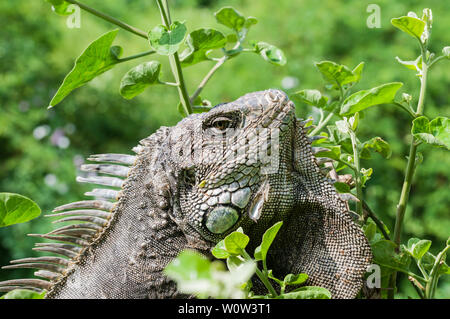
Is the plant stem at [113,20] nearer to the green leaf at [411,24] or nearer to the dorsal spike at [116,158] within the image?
the dorsal spike at [116,158]

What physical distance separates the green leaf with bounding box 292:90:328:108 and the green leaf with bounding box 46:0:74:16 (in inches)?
28.1

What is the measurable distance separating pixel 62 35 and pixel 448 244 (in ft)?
25.7

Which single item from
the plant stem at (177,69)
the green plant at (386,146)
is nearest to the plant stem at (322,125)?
the green plant at (386,146)

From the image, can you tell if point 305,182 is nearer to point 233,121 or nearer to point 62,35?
point 233,121

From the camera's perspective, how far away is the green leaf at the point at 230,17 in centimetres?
173

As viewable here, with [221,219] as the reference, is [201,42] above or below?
above

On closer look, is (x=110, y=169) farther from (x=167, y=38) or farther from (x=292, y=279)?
(x=292, y=279)

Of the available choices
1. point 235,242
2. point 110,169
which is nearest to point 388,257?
point 235,242

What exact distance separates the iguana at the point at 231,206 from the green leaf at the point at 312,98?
16 centimetres

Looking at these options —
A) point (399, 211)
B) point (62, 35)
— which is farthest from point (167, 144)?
point (62, 35)

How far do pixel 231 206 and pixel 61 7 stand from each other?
78cm

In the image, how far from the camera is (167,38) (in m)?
1.43

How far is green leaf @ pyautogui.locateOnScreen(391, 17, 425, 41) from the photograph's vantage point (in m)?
1.35

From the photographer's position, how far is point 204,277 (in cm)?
76
